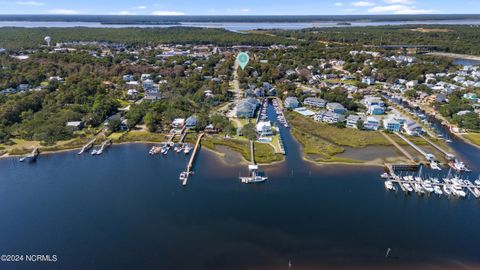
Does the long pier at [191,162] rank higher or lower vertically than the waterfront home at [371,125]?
lower

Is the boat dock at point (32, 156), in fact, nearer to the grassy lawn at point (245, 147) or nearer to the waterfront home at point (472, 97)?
the grassy lawn at point (245, 147)

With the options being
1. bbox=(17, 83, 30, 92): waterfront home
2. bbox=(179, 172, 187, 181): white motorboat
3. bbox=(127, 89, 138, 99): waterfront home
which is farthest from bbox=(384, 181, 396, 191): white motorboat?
bbox=(17, 83, 30, 92): waterfront home

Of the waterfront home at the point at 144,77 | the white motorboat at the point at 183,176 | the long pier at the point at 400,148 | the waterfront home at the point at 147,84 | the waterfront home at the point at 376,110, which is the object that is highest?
the waterfront home at the point at 144,77

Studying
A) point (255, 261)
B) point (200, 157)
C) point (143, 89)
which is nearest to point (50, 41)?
point (143, 89)

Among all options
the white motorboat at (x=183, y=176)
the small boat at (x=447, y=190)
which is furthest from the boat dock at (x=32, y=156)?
the small boat at (x=447, y=190)

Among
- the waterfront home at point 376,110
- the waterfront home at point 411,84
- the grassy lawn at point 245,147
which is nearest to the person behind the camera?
the grassy lawn at point 245,147

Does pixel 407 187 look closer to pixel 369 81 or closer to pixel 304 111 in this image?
pixel 304 111

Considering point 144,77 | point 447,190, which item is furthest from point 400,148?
point 144,77
